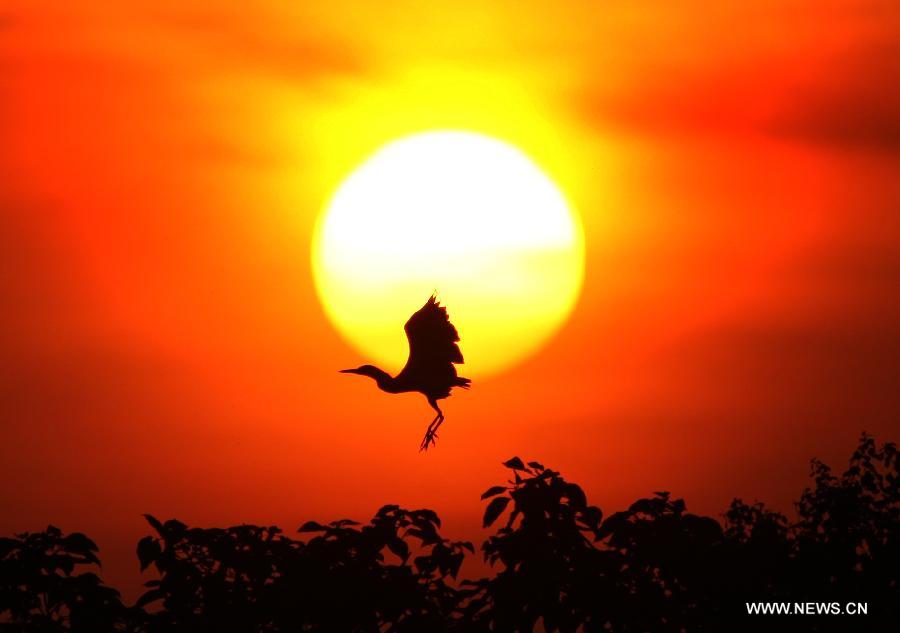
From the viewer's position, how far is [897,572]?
14289mm

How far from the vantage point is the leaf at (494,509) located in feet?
36.0

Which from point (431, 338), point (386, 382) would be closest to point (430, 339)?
point (431, 338)

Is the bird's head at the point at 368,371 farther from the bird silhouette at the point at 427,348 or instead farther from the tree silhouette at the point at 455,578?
the tree silhouette at the point at 455,578

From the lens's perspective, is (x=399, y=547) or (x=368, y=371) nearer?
(x=399, y=547)

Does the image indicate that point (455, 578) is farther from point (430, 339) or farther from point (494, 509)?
point (430, 339)

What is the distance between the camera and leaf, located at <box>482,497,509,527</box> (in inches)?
432

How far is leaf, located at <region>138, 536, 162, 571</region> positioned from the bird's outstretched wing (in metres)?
7.24

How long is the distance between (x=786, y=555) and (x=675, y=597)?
4.79ft

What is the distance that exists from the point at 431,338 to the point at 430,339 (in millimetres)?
21

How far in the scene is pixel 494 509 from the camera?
11.2 meters

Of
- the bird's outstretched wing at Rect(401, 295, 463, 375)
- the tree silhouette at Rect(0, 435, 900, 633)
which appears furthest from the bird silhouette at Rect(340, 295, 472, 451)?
the tree silhouette at Rect(0, 435, 900, 633)

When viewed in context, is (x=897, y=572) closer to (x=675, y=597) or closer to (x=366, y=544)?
(x=675, y=597)

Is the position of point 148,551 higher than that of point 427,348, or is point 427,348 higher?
point 427,348

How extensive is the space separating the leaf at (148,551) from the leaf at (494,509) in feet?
10.4
